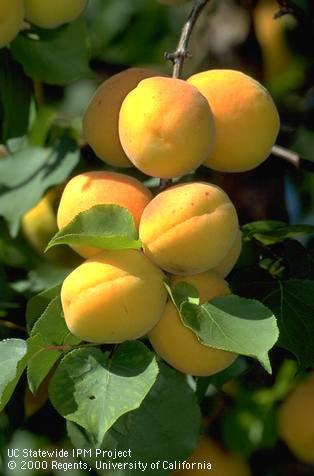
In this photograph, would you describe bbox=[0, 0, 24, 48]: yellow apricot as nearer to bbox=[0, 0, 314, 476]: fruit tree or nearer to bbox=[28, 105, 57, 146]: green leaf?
bbox=[0, 0, 314, 476]: fruit tree

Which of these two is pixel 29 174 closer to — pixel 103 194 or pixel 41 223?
pixel 41 223

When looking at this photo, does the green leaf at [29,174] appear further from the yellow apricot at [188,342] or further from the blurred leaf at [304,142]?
the yellow apricot at [188,342]

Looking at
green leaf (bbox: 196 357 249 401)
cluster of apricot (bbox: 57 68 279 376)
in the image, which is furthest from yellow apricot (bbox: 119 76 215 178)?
green leaf (bbox: 196 357 249 401)

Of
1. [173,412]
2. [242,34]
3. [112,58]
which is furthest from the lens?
[112,58]

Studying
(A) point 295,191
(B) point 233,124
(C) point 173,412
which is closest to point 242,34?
(A) point 295,191

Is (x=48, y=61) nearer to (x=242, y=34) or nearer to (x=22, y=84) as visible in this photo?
(x=22, y=84)

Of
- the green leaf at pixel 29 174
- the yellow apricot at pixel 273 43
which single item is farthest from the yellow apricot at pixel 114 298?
the yellow apricot at pixel 273 43

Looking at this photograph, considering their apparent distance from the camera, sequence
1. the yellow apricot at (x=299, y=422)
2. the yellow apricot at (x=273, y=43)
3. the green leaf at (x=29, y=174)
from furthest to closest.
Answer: the yellow apricot at (x=273, y=43) → the green leaf at (x=29, y=174) → the yellow apricot at (x=299, y=422)
